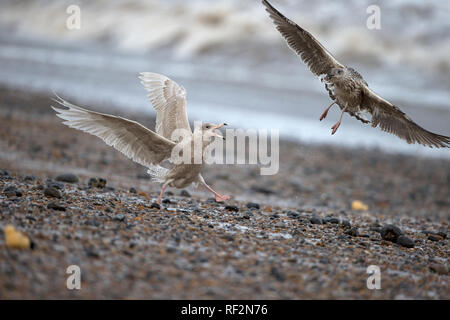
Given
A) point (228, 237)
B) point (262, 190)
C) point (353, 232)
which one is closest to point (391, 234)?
point (353, 232)

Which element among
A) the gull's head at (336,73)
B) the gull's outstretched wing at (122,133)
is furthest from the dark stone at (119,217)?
the gull's head at (336,73)

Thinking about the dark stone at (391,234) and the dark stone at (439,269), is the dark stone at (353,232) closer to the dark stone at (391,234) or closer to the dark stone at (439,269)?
the dark stone at (391,234)

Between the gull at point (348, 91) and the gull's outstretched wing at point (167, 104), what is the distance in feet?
6.06

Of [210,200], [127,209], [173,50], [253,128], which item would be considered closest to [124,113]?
[253,128]

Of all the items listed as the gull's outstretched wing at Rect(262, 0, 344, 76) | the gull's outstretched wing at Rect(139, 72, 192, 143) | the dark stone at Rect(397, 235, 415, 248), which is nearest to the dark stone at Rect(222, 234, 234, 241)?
the gull's outstretched wing at Rect(139, 72, 192, 143)

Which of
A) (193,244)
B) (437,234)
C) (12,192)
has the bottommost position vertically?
(193,244)

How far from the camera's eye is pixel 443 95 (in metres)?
24.8

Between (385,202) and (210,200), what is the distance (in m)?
4.65

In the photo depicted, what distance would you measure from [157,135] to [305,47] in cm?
292

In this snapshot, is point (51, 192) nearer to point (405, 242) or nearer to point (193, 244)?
point (193, 244)

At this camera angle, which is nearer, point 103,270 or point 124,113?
point 103,270

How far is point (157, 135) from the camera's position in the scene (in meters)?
6.53

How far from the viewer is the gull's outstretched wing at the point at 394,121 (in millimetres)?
7652
